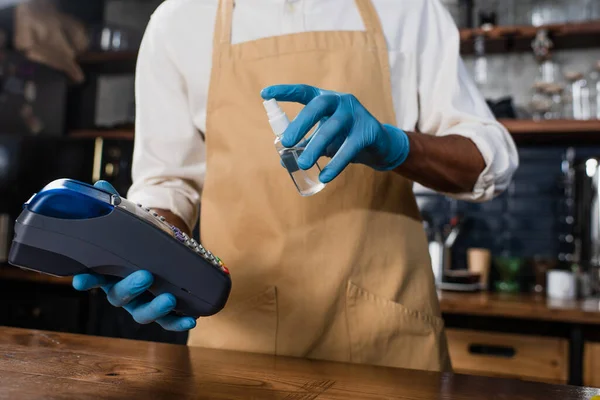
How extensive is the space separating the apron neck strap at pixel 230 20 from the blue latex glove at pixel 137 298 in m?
0.46

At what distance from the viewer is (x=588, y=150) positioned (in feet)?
7.95

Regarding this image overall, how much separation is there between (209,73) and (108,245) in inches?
20.4

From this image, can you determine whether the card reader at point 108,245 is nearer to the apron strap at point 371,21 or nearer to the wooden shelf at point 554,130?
the apron strap at point 371,21

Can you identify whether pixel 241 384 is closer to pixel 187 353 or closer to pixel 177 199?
pixel 187 353

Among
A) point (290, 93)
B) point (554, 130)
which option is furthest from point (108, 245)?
point (554, 130)

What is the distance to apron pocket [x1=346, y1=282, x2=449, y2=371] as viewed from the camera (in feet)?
3.26

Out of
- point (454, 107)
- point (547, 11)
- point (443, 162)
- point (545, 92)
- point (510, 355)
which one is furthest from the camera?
point (547, 11)

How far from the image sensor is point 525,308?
1847 mm

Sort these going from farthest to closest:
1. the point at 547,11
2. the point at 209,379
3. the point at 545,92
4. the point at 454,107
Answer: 1. the point at 547,11
2. the point at 545,92
3. the point at 454,107
4. the point at 209,379

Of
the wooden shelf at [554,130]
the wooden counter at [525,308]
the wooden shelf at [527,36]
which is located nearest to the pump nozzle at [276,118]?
the wooden counter at [525,308]

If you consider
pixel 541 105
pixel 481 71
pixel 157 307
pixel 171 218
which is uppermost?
pixel 481 71

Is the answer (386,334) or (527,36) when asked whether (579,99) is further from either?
(386,334)

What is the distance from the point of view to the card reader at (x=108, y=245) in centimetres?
68

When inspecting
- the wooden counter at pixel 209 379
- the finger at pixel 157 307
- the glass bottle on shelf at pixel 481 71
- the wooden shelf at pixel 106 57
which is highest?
the wooden shelf at pixel 106 57
